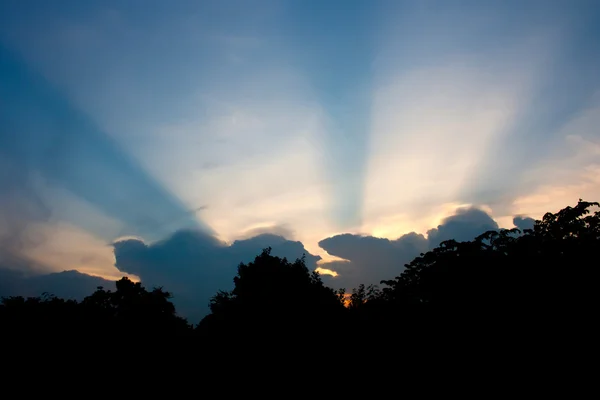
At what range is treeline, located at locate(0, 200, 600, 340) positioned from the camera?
50.1 feet

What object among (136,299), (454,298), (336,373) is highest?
(136,299)

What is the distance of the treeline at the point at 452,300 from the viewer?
15.3 metres

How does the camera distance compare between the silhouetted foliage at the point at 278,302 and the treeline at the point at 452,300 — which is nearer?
the treeline at the point at 452,300

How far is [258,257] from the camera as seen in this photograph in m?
45.8

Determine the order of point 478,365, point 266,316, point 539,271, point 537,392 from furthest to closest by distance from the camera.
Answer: point 266,316 → point 539,271 → point 478,365 → point 537,392

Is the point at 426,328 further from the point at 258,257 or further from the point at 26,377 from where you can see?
the point at 258,257

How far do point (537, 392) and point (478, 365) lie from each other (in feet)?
8.29

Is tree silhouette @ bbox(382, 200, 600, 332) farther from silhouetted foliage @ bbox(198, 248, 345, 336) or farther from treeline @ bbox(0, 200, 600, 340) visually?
silhouetted foliage @ bbox(198, 248, 345, 336)

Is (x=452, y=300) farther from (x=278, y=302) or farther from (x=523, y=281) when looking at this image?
(x=278, y=302)

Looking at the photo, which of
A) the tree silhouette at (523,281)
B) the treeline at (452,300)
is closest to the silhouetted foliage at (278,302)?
the treeline at (452,300)

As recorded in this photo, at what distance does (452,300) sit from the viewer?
19641 mm

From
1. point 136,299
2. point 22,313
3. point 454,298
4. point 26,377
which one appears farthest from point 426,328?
point 136,299

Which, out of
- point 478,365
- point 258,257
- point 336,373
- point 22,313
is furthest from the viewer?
point 258,257

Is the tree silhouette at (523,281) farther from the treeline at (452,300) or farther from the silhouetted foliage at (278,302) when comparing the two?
the silhouetted foliage at (278,302)
